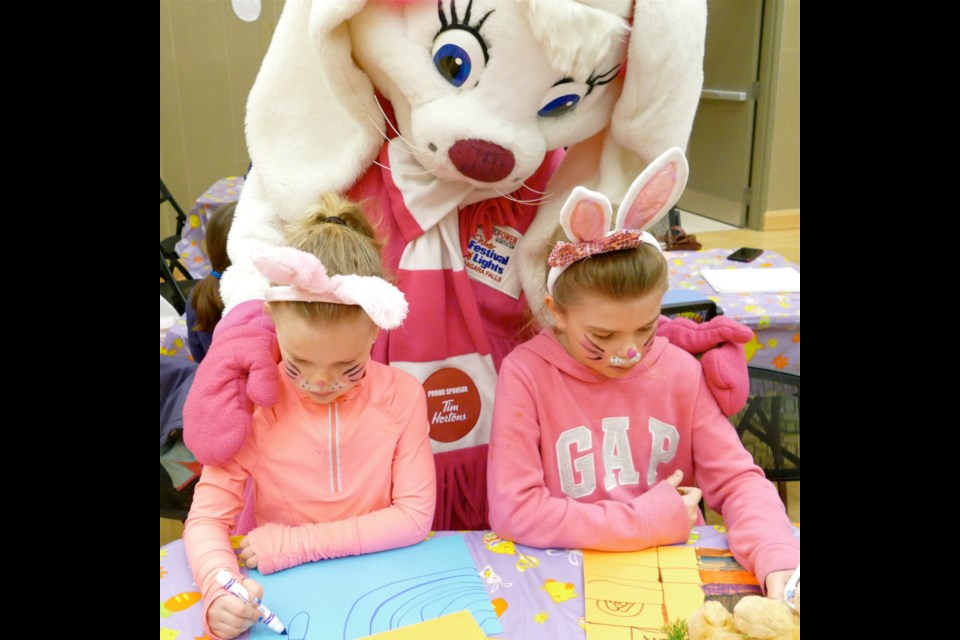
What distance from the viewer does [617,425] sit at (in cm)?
118

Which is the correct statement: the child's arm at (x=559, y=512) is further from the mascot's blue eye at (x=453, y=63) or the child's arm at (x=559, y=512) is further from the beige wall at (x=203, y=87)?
the beige wall at (x=203, y=87)

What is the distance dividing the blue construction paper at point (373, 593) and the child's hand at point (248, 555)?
13mm

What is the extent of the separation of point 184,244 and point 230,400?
2492 millimetres

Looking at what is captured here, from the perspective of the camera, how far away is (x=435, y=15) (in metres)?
1.08

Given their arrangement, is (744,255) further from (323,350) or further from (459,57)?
(323,350)

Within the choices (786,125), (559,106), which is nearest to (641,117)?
(559,106)

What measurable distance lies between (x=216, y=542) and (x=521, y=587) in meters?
0.39

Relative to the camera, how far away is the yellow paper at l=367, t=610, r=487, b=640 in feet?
2.82

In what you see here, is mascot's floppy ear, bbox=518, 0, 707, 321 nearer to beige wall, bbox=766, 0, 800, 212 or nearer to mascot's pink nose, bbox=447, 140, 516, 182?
mascot's pink nose, bbox=447, 140, 516, 182

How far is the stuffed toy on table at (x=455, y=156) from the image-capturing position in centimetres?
107

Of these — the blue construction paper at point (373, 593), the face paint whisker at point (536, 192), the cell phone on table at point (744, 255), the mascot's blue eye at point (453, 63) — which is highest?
the mascot's blue eye at point (453, 63)

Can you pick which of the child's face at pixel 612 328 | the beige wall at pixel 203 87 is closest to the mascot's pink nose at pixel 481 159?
the child's face at pixel 612 328
